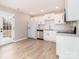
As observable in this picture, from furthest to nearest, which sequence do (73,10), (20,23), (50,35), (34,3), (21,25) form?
1. (21,25)
2. (20,23)
3. (50,35)
4. (34,3)
5. (73,10)

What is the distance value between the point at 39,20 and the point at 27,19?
1.25m

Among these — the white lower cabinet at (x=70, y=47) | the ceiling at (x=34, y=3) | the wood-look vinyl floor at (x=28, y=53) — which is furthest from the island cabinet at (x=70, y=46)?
the ceiling at (x=34, y=3)

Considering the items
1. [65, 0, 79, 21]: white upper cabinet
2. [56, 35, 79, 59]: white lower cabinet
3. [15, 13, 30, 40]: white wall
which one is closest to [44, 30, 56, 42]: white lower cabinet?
[15, 13, 30, 40]: white wall

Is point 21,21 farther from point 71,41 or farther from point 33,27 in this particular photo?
point 71,41

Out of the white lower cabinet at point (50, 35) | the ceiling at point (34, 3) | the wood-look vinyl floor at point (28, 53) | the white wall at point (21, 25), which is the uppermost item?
the ceiling at point (34, 3)

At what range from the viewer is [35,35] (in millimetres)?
7031

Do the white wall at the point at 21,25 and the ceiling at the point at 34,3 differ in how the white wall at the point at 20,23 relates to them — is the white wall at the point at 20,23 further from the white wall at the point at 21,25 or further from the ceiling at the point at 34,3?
the ceiling at the point at 34,3

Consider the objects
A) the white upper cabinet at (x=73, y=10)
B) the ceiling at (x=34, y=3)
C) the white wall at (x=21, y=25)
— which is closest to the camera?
the white upper cabinet at (x=73, y=10)

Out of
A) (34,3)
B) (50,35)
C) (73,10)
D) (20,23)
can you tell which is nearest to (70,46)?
(73,10)

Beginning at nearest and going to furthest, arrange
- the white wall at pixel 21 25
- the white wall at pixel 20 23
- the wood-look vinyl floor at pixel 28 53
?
the wood-look vinyl floor at pixel 28 53 → the white wall at pixel 20 23 → the white wall at pixel 21 25

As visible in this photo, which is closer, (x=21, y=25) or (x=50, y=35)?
(x=50, y=35)

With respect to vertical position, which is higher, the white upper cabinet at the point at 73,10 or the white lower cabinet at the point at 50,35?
the white upper cabinet at the point at 73,10

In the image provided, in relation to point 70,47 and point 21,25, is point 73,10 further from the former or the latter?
point 21,25

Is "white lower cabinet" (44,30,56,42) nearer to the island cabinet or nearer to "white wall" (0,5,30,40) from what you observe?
"white wall" (0,5,30,40)
